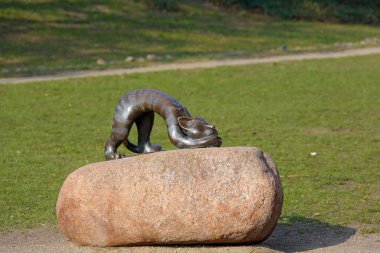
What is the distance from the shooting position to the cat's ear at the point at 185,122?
9242 mm

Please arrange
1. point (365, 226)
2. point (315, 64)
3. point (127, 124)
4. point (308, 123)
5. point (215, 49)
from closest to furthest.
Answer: point (127, 124) < point (365, 226) < point (308, 123) < point (315, 64) < point (215, 49)

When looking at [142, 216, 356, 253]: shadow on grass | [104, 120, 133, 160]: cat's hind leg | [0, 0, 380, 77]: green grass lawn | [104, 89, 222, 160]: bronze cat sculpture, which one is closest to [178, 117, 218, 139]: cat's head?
[104, 89, 222, 160]: bronze cat sculpture

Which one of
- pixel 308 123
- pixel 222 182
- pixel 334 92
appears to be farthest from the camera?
pixel 334 92

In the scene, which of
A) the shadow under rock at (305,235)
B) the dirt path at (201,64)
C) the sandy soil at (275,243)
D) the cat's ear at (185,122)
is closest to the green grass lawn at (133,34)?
the dirt path at (201,64)

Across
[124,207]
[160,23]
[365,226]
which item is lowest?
[160,23]

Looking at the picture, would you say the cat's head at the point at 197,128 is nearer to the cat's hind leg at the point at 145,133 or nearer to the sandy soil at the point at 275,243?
the cat's hind leg at the point at 145,133

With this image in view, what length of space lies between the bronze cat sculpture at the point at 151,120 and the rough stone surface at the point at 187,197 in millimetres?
464

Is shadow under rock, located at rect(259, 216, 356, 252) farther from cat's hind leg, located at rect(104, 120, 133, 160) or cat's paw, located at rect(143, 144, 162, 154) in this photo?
cat's hind leg, located at rect(104, 120, 133, 160)

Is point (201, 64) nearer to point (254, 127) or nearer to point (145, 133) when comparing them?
point (254, 127)

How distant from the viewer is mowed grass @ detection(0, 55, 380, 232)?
11.9 meters

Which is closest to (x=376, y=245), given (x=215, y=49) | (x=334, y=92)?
(x=334, y=92)

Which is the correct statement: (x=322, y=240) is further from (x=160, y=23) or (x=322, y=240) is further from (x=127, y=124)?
(x=160, y=23)

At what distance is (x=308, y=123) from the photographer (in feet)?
58.7

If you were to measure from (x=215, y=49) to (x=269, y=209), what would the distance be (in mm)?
20938
